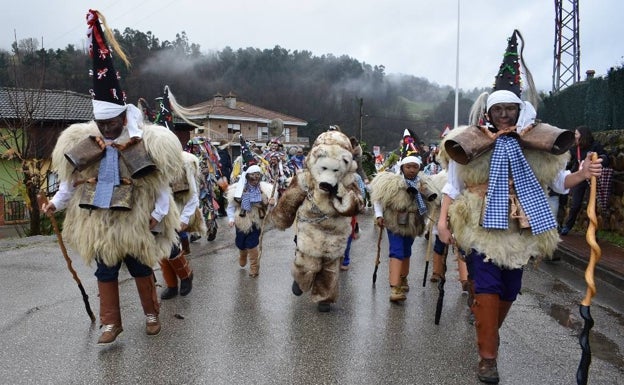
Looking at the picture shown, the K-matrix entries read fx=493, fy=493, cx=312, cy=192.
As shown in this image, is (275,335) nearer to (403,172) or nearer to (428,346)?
(428,346)

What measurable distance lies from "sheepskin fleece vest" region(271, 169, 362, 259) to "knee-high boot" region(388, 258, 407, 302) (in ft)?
2.21

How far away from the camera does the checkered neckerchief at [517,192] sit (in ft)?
11.1

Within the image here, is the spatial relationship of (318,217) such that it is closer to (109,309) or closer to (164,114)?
(109,309)

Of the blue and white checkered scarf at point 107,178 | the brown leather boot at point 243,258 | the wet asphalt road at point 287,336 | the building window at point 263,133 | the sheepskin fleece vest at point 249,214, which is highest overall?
Result: the building window at point 263,133

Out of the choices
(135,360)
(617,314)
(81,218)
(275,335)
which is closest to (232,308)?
(275,335)

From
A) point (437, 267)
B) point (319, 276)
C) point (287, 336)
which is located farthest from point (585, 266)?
point (287, 336)

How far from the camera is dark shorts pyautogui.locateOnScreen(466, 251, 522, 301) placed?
3475 mm

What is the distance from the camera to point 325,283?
5020 millimetres

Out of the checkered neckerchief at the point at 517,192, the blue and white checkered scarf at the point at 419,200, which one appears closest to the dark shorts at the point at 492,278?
the checkered neckerchief at the point at 517,192

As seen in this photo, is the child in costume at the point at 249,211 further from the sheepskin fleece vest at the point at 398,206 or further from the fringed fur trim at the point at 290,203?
the sheepskin fleece vest at the point at 398,206

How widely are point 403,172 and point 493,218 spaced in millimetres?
2393

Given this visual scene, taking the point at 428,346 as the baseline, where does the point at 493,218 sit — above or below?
above

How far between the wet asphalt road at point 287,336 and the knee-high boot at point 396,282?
0.11 m

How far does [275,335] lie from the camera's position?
434cm
